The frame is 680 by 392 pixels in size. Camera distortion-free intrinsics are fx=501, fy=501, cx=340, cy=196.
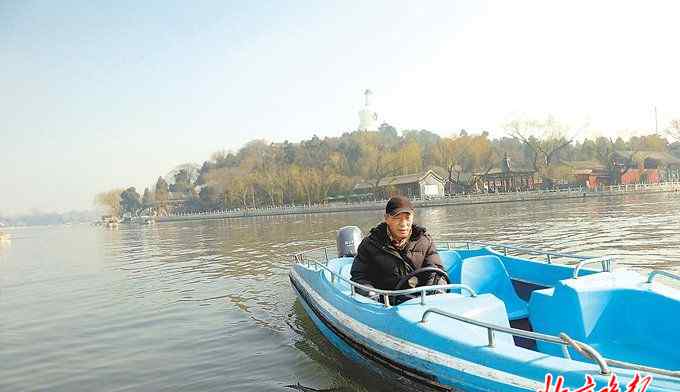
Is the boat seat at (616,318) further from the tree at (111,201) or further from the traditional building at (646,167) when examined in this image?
the tree at (111,201)

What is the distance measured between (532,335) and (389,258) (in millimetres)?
2470

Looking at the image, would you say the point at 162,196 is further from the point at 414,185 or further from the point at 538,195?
the point at 538,195

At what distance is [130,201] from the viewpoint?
141125 mm

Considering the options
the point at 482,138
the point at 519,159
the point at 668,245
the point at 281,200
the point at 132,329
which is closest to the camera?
the point at 132,329

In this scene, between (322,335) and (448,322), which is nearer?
(448,322)

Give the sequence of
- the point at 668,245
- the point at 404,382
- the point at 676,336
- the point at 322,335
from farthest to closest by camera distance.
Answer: the point at 668,245 → the point at 322,335 → the point at 404,382 → the point at 676,336

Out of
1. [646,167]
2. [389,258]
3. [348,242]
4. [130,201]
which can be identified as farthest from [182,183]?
[389,258]

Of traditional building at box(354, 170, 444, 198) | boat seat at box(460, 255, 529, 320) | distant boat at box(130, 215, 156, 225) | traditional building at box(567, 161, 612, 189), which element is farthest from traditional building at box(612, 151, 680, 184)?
distant boat at box(130, 215, 156, 225)

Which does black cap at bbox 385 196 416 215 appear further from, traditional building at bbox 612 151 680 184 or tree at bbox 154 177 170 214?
tree at bbox 154 177 170 214

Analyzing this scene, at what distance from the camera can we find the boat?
3453 mm

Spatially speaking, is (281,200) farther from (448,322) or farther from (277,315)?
(448,322)

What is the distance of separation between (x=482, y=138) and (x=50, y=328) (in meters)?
74.7

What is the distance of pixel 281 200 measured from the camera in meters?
91.4

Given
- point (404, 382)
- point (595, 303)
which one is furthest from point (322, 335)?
point (595, 303)
